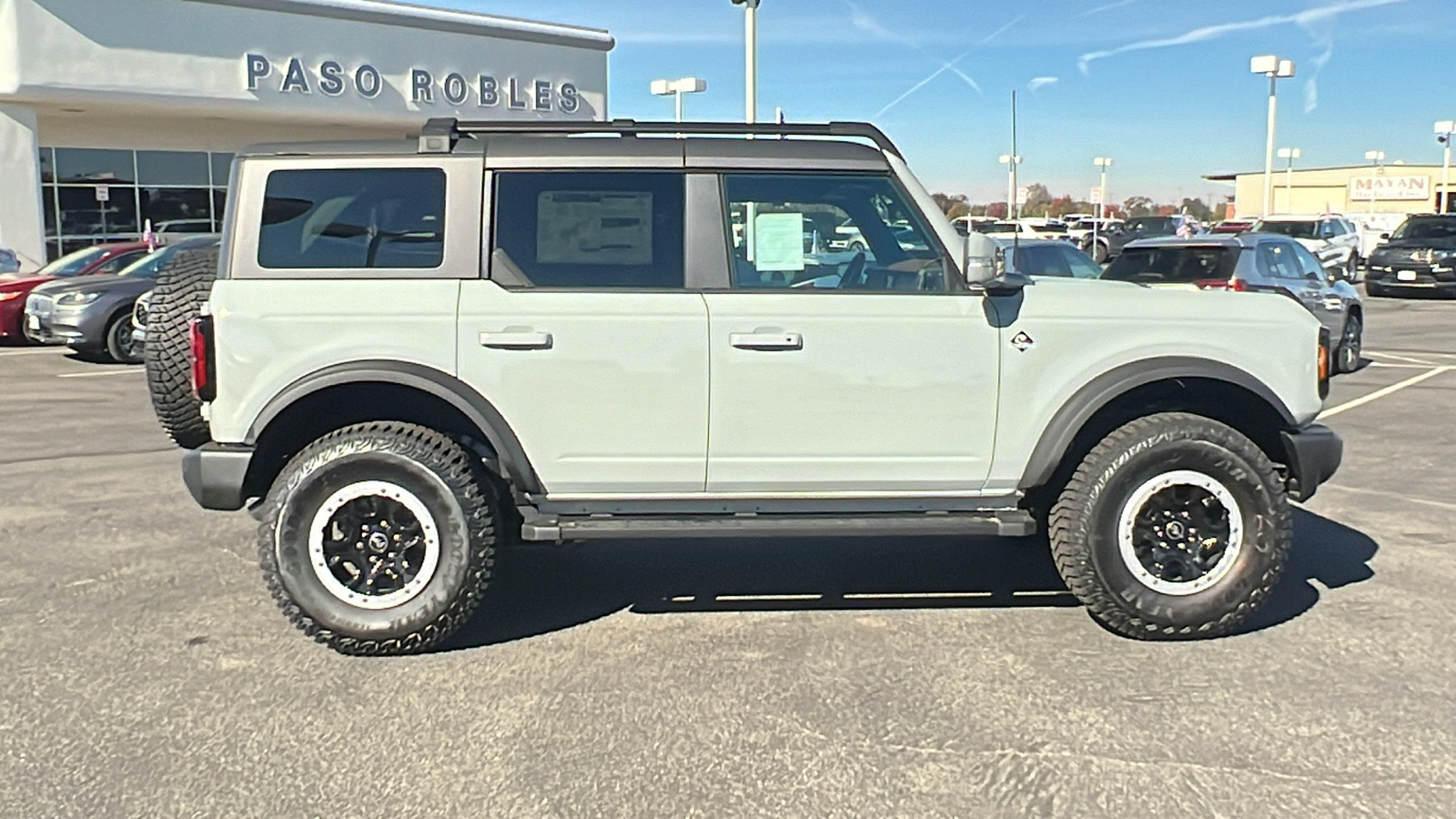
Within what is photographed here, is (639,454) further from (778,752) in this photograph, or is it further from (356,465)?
(778,752)

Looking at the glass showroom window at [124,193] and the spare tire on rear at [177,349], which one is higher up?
the glass showroom window at [124,193]

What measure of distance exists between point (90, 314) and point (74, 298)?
39 cm

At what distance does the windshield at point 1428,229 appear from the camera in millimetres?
24891

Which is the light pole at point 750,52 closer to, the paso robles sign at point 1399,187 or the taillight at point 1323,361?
the taillight at point 1323,361

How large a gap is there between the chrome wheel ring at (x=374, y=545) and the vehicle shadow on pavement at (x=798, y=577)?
0.34 metres

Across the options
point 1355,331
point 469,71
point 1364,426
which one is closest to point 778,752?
point 1364,426

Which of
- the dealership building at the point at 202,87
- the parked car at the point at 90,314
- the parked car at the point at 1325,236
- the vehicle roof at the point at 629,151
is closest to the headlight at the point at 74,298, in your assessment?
the parked car at the point at 90,314

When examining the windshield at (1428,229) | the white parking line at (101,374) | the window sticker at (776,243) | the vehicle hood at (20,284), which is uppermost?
the windshield at (1428,229)

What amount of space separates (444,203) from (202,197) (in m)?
25.0

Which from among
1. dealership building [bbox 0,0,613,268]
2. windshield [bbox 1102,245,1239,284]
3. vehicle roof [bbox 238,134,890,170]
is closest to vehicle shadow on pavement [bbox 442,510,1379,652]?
vehicle roof [bbox 238,134,890,170]

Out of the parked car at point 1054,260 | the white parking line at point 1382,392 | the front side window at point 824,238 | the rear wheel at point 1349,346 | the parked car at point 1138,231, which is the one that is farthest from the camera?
the parked car at point 1138,231

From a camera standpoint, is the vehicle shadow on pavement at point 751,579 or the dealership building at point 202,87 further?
the dealership building at point 202,87

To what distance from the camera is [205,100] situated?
24094 mm

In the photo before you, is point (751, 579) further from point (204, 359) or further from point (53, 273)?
point (53, 273)
